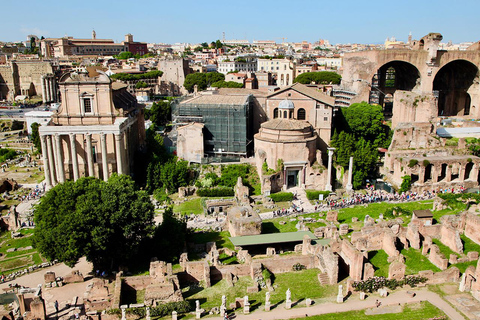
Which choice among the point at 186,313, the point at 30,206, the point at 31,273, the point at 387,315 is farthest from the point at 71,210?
the point at 387,315

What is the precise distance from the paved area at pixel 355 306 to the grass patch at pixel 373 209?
12.7 m

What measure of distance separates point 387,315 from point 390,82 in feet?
216

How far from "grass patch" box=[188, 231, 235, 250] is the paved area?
9.32 metres

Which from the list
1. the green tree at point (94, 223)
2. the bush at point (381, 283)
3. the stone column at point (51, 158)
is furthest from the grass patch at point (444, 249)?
the stone column at point (51, 158)

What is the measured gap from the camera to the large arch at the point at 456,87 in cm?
6769

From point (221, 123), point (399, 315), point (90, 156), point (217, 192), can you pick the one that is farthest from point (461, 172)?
point (90, 156)

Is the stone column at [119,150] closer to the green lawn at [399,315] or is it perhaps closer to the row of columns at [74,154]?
the row of columns at [74,154]

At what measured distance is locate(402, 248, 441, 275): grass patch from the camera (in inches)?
1073

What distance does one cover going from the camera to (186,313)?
77.8 feet

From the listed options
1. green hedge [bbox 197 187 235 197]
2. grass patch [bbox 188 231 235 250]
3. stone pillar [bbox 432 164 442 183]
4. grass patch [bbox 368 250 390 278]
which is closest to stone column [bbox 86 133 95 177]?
green hedge [bbox 197 187 235 197]

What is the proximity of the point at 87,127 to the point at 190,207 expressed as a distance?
43.2 feet

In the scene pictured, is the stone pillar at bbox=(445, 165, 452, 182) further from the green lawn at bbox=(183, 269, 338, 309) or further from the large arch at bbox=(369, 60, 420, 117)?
the green lawn at bbox=(183, 269, 338, 309)

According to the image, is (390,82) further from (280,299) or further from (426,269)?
(280,299)

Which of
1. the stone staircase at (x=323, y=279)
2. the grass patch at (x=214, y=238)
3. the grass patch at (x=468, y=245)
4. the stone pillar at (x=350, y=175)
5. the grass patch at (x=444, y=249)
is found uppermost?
the stone pillar at (x=350, y=175)
